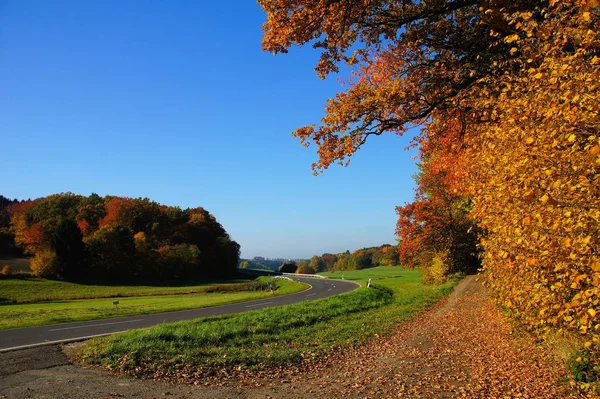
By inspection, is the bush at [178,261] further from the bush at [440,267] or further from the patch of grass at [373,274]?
the bush at [440,267]

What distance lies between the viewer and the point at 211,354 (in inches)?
412

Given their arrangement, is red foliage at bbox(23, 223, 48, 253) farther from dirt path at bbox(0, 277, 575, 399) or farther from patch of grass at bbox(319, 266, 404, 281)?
dirt path at bbox(0, 277, 575, 399)

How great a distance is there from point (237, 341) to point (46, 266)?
55.5 metres

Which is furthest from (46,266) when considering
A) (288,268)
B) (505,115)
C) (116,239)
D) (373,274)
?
(288,268)

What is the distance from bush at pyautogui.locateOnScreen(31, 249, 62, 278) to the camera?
55781 mm

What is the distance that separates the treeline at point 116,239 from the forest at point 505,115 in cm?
6079

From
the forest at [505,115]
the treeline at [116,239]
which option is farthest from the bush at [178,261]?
the forest at [505,115]

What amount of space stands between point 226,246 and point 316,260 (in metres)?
72.6

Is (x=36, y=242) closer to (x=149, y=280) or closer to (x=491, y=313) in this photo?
(x=149, y=280)

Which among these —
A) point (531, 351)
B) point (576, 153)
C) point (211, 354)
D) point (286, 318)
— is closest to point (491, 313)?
point (531, 351)

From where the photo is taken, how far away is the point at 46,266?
5622cm

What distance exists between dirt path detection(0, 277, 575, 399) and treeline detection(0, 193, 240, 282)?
5683 cm

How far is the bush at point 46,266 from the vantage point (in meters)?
55.8

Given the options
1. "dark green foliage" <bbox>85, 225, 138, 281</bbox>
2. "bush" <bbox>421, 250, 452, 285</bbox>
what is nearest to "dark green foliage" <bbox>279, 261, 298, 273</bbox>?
"dark green foliage" <bbox>85, 225, 138, 281</bbox>
